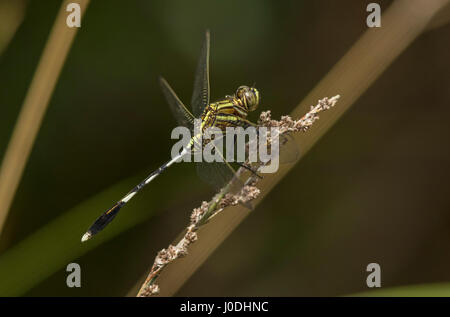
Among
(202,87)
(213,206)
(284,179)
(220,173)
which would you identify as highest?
(202,87)

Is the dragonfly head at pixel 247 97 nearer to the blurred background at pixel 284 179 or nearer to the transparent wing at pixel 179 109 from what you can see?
the transparent wing at pixel 179 109

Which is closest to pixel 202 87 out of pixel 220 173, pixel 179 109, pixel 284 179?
pixel 179 109

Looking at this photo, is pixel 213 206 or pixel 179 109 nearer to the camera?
pixel 213 206

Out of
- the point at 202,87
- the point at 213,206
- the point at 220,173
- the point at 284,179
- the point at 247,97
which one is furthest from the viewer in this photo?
the point at 284,179

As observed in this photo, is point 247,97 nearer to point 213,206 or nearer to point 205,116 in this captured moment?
point 205,116

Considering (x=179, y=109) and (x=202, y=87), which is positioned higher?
(x=202, y=87)

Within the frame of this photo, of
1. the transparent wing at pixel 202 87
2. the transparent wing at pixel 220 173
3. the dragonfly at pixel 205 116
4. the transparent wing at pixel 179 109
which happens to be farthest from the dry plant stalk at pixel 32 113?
the transparent wing at pixel 220 173
